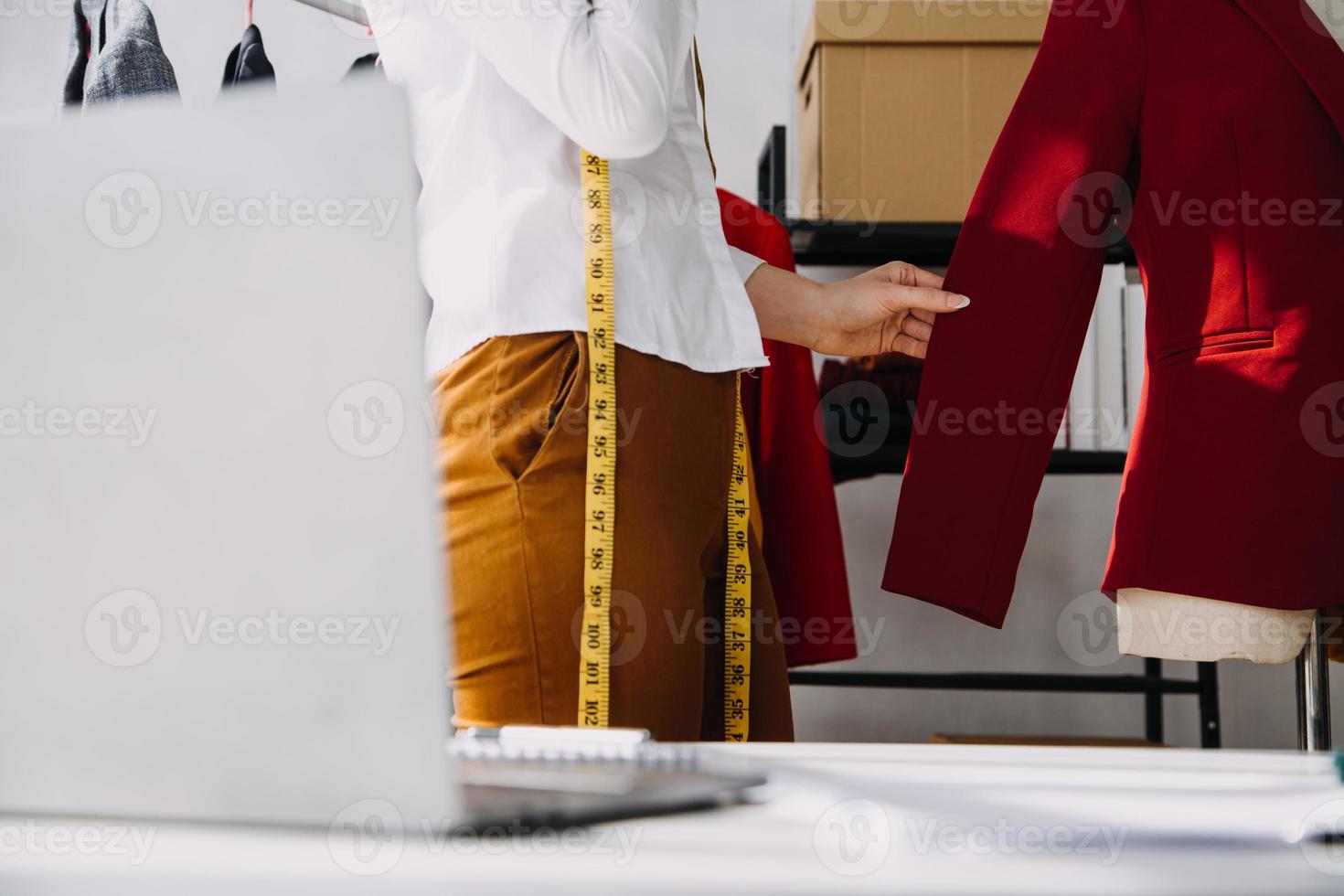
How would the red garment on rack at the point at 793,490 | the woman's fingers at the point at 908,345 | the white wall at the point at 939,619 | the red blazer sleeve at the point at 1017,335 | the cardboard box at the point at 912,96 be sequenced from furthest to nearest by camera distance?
1. the white wall at the point at 939,619
2. the cardboard box at the point at 912,96
3. the red garment on rack at the point at 793,490
4. the woman's fingers at the point at 908,345
5. the red blazer sleeve at the point at 1017,335

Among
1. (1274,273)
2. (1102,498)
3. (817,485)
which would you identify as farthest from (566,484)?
(1102,498)

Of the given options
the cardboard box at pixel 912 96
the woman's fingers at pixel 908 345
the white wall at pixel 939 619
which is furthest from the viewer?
the white wall at pixel 939 619

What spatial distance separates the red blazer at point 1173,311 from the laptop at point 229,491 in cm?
108

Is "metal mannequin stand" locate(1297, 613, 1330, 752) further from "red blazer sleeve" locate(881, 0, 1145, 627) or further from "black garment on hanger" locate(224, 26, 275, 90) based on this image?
"black garment on hanger" locate(224, 26, 275, 90)

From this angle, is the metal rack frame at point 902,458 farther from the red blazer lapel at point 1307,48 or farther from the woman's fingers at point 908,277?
the red blazer lapel at point 1307,48

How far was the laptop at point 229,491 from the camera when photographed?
0.36 meters

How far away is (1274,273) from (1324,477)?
0.23 metres

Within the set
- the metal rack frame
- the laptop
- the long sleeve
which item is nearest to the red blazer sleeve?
the long sleeve

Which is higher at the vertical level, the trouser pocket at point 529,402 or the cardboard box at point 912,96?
the cardboard box at point 912,96

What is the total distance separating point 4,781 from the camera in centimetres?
38

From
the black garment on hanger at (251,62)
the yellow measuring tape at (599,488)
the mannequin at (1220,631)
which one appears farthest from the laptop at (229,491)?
the black garment on hanger at (251,62)

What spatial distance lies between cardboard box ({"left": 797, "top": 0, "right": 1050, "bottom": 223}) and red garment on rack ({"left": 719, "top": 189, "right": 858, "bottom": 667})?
0.38 metres

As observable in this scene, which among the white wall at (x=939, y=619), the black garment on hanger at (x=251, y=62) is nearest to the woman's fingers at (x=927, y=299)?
the black garment on hanger at (x=251, y=62)

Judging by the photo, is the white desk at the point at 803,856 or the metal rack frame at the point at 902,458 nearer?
the white desk at the point at 803,856
